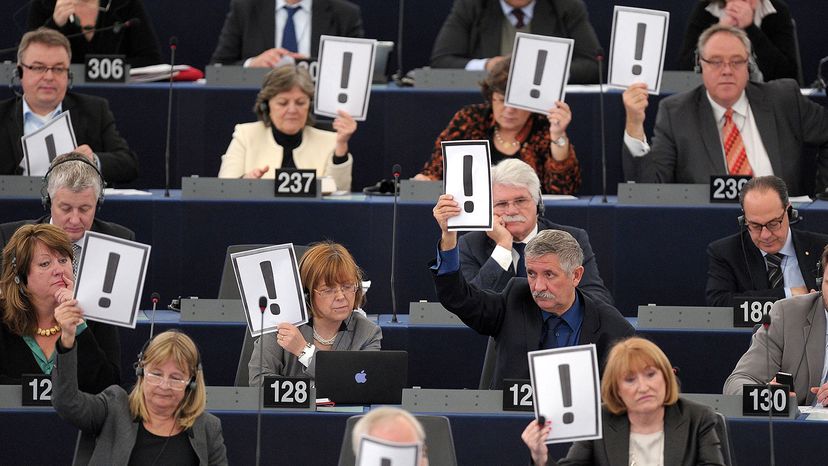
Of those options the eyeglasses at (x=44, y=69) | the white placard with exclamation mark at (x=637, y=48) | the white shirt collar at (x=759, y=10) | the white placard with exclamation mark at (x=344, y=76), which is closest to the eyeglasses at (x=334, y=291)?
the white placard with exclamation mark at (x=344, y=76)

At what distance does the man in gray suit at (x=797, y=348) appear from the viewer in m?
5.42

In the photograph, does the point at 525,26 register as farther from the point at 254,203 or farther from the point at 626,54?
the point at 254,203

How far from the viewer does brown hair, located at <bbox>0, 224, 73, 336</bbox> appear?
530cm

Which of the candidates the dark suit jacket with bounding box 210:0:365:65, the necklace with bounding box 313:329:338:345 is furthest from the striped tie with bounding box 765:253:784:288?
the dark suit jacket with bounding box 210:0:365:65

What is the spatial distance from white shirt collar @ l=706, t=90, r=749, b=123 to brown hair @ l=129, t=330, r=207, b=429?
2.92m

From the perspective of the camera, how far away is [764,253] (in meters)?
6.07

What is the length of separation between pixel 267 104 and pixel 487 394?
2.27m

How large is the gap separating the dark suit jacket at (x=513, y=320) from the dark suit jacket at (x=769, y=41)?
8.45ft

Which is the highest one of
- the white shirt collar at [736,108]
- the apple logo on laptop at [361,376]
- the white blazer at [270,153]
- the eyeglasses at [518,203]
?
the white shirt collar at [736,108]

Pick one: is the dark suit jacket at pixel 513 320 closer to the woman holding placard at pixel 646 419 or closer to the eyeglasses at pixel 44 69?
the woman holding placard at pixel 646 419

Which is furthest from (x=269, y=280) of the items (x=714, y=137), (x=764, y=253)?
(x=714, y=137)

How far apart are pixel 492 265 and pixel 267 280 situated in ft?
3.41

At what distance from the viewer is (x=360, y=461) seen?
142 inches

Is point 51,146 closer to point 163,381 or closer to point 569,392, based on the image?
point 163,381
